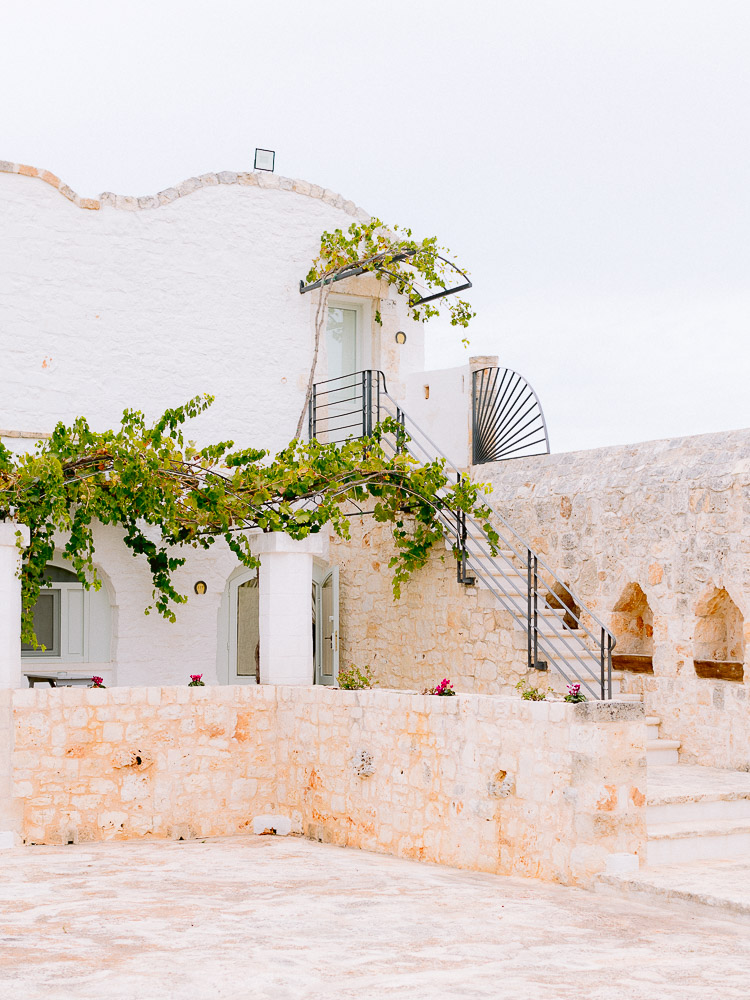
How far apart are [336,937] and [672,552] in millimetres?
5137

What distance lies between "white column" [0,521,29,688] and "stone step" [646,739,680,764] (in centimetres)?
529

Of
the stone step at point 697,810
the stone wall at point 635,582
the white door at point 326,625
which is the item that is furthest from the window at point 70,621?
the stone step at point 697,810

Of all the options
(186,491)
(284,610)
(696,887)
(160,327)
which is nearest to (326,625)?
(186,491)

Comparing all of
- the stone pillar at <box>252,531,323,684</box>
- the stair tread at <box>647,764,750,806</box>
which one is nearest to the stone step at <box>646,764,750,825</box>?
the stair tread at <box>647,764,750,806</box>

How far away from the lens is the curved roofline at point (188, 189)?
1230 centimetres

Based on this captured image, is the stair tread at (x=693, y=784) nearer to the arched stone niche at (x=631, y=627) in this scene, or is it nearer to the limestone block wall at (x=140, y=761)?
the arched stone niche at (x=631, y=627)

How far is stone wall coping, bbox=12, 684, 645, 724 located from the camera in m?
7.78

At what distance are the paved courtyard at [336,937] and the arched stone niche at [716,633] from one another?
294 centimetres

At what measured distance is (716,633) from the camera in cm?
1001

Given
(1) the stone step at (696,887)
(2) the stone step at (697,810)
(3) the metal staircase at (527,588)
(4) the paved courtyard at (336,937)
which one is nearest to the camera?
(4) the paved courtyard at (336,937)

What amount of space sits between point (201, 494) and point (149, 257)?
338 cm

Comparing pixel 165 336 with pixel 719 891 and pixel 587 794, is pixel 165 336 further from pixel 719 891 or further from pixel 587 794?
pixel 719 891

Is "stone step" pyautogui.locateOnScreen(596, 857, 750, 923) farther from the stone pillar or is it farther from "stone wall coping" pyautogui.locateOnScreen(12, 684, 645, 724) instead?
the stone pillar

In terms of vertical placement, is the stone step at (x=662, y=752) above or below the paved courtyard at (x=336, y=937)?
Result: above
